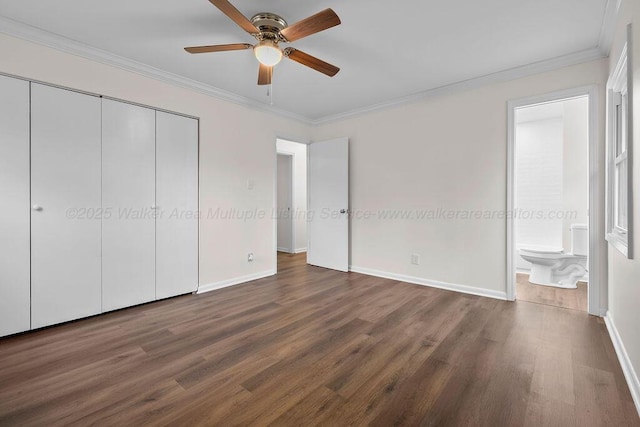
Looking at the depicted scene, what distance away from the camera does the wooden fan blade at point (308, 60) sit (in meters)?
2.20

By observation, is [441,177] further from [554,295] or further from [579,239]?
[579,239]

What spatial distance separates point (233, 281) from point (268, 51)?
9.08 ft

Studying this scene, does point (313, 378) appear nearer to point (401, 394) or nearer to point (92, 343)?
point (401, 394)

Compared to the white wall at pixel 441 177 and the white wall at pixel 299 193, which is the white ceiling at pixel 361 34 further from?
the white wall at pixel 299 193

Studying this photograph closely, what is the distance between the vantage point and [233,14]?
1.78 metres

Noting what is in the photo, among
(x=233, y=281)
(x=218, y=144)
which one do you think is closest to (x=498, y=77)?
(x=218, y=144)

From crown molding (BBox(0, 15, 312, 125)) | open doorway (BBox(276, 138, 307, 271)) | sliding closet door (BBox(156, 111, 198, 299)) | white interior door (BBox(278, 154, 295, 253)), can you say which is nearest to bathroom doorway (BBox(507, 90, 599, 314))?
crown molding (BBox(0, 15, 312, 125))

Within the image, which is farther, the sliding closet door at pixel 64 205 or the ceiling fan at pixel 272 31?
the sliding closet door at pixel 64 205

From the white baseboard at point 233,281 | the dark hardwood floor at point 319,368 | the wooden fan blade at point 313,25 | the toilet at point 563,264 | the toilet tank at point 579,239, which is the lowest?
the dark hardwood floor at point 319,368

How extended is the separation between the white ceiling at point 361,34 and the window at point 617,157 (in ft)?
1.72

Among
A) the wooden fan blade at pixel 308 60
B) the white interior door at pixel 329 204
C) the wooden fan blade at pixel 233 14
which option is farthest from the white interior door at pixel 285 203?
the wooden fan blade at pixel 233 14

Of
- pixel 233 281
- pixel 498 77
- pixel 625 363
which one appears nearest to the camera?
pixel 625 363

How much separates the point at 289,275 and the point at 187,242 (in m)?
1.54

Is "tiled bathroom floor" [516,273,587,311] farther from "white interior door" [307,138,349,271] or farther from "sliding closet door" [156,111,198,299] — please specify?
"sliding closet door" [156,111,198,299]
